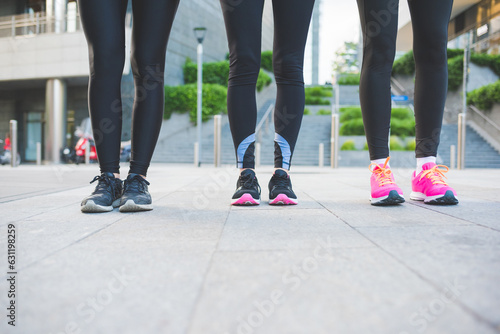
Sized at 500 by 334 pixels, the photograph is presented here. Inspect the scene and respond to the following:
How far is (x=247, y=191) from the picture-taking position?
203 centimetres

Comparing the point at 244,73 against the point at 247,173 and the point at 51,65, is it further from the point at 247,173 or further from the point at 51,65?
the point at 51,65

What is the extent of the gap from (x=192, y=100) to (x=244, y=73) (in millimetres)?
14424

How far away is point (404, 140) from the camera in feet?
38.9

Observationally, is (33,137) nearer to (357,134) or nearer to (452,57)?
(357,134)

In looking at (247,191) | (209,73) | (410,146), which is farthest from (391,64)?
(209,73)

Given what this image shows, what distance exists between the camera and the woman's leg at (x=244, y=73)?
2.04 metres

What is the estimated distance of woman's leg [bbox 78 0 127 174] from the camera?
1.93m

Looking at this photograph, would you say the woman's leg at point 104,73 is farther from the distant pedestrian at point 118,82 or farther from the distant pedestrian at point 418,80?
the distant pedestrian at point 418,80

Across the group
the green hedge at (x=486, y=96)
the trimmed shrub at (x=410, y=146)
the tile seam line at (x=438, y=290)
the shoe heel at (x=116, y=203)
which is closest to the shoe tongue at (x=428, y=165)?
the tile seam line at (x=438, y=290)

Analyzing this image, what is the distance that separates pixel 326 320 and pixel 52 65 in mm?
16189

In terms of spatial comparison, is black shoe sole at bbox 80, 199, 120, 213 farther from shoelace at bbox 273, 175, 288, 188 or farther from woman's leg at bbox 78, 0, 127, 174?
shoelace at bbox 273, 175, 288, 188

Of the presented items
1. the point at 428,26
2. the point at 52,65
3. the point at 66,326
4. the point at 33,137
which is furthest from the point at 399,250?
the point at 33,137

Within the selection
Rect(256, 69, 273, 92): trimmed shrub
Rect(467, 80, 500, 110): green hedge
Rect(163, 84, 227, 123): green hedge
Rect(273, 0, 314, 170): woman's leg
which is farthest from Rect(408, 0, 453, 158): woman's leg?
Rect(256, 69, 273, 92): trimmed shrub

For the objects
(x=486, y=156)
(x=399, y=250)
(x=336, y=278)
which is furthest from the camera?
(x=486, y=156)
